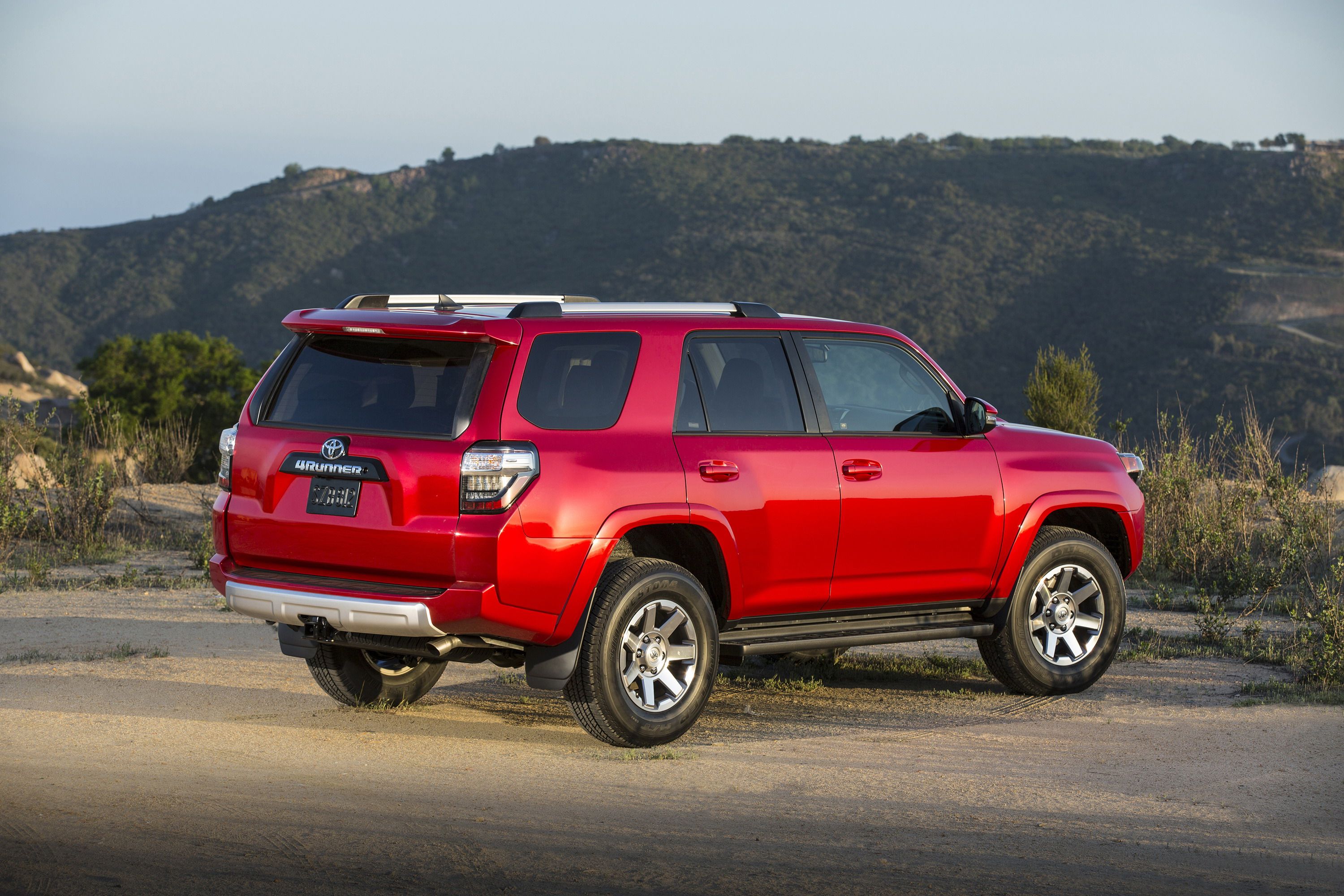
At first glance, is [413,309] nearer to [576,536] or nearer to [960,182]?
[576,536]

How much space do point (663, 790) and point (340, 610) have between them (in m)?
1.54

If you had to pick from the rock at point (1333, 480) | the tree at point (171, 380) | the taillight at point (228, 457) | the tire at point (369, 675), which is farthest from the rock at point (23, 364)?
the taillight at point (228, 457)

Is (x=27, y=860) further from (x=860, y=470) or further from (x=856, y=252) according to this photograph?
(x=856, y=252)

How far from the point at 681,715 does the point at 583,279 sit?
179ft

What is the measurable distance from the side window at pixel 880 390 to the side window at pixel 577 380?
1.25 m

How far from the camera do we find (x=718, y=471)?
A: 257 inches

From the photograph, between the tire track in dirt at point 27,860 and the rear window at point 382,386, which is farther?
the rear window at point 382,386

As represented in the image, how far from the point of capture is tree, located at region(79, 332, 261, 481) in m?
32.3

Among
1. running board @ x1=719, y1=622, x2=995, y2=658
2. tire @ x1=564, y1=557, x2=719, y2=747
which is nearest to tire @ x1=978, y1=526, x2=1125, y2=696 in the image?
running board @ x1=719, y1=622, x2=995, y2=658

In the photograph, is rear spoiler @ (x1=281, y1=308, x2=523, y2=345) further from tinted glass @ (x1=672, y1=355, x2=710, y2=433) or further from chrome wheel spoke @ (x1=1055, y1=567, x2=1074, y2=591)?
chrome wheel spoke @ (x1=1055, y1=567, x2=1074, y2=591)

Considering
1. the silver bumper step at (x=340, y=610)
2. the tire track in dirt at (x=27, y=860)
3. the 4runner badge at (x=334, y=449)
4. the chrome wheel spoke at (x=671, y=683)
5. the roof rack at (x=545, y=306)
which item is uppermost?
the roof rack at (x=545, y=306)

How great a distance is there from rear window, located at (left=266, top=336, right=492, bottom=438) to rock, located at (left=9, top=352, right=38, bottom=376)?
50.3m

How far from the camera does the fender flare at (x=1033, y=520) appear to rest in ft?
25.1

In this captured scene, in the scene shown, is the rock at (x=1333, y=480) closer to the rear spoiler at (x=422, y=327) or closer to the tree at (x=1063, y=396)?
the tree at (x=1063, y=396)
